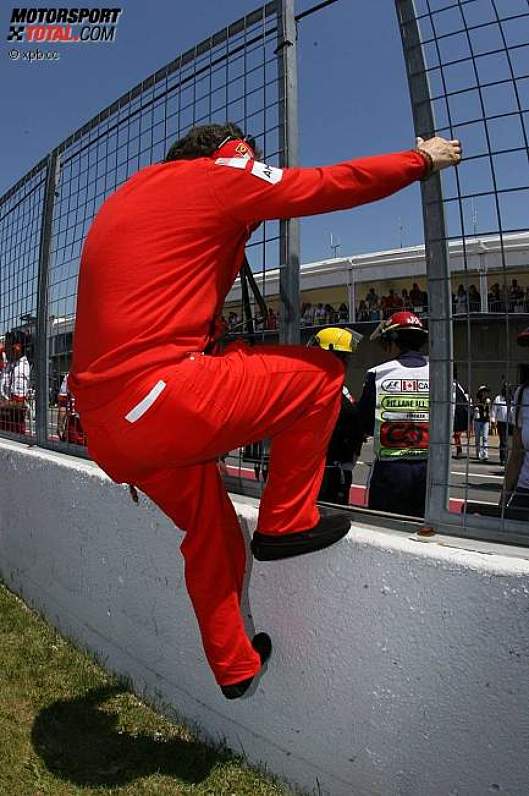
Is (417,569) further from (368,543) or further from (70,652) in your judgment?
(70,652)

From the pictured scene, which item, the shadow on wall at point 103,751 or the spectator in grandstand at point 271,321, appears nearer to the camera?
the shadow on wall at point 103,751

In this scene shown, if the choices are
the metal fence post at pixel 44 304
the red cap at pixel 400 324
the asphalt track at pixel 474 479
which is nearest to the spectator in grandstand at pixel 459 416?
the asphalt track at pixel 474 479

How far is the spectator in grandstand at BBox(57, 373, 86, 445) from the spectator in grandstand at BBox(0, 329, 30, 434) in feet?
2.47

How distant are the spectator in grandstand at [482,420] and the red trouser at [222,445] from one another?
443 millimetres

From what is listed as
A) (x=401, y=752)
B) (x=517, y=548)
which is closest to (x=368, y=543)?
(x=517, y=548)

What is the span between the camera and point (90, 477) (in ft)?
11.9

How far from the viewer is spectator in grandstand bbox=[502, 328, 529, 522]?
221 cm

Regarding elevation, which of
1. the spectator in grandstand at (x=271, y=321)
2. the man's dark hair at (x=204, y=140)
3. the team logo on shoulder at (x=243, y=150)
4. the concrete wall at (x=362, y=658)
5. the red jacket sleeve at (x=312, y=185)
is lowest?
the concrete wall at (x=362, y=658)

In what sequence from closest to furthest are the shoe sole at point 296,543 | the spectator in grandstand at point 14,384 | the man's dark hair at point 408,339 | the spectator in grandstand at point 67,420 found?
the shoe sole at point 296,543, the man's dark hair at point 408,339, the spectator in grandstand at point 67,420, the spectator in grandstand at point 14,384

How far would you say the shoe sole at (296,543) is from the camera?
2262mm

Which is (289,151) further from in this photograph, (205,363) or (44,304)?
(44,304)

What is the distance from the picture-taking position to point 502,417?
254 centimetres

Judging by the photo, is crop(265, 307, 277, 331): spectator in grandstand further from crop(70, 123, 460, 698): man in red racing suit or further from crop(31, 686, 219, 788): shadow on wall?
crop(31, 686, 219, 788): shadow on wall

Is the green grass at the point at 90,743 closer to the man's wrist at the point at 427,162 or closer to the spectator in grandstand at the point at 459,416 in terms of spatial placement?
the spectator in grandstand at the point at 459,416
